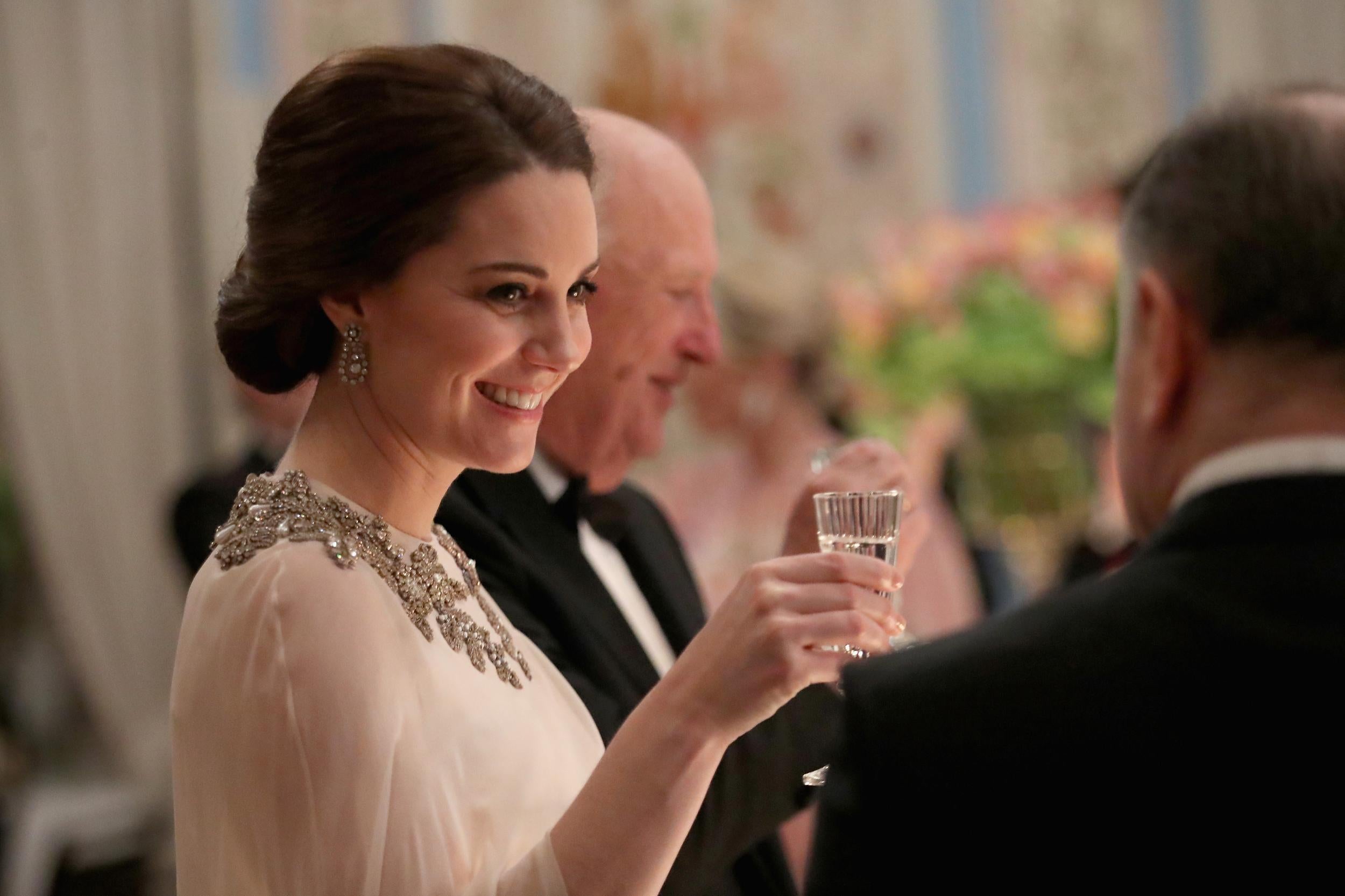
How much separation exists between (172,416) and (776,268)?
2418 millimetres

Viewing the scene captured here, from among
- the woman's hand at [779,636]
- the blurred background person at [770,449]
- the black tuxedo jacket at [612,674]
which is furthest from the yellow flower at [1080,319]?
the woman's hand at [779,636]

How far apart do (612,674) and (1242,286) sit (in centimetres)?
101

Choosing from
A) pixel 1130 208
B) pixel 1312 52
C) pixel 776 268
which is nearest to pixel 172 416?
pixel 776 268

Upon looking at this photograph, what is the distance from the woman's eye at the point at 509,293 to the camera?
1500 mm

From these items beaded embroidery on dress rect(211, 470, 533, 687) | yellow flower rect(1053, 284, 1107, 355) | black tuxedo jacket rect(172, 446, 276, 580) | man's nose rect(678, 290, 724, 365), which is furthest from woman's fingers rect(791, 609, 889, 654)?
yellow flower rect(1053, 284, 1107, 355)

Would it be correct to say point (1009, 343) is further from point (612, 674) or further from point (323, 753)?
point (323, 753)

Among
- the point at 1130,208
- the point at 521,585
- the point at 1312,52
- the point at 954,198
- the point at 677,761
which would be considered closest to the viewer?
the point at 1130,208

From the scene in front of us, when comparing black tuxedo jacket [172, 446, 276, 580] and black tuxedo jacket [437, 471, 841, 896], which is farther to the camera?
black tuxedo jacket [172, 446, 276, 580]

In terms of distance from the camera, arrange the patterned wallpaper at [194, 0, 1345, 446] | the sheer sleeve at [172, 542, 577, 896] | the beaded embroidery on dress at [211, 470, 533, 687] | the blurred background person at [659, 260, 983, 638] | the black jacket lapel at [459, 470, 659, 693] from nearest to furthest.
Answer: the sheer sleeve at [172, 542, 577, 896] < the beaded embroidery on dress at [211, 470, 533, 687] < the black jacket lapel at [459, 470, 659, 693] < the blurred background person at [659, 260, 983, 638] < the patterned wallpaper at [194, 0, 1345, 446]

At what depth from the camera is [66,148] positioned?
4.99 metres

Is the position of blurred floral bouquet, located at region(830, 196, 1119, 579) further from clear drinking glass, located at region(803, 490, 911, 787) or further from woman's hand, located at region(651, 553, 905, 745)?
woman's hand, located at region(651, 553, 905, 745)

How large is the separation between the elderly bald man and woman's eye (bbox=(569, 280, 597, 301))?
245mm

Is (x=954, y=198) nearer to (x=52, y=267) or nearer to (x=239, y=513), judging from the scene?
(x=52, y=267)

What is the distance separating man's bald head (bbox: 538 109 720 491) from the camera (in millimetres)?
2209
